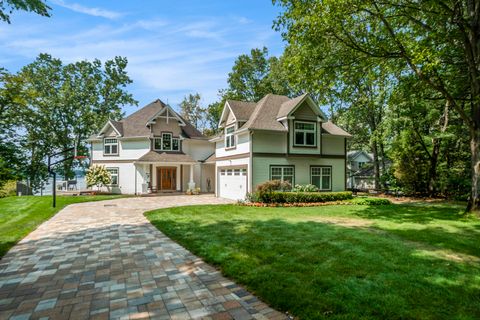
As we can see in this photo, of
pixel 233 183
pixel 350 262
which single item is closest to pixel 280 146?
pixel 233 183

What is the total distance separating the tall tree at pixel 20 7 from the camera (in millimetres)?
5879

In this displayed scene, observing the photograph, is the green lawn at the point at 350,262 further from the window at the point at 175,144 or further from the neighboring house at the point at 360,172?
the neighboring house at the point at 360,172

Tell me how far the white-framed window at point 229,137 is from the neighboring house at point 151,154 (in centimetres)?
523

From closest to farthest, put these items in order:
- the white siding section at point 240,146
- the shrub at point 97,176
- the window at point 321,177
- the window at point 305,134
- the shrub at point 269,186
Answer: the shrub at point 269,186 → the white siding section at point 240,146 → the window at point 305,134 → the window at point 321,177 → the shrub at point 97,176

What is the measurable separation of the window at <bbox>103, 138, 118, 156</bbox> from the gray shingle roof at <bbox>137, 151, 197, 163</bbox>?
146 inches

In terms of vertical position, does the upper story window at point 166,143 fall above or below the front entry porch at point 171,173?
above

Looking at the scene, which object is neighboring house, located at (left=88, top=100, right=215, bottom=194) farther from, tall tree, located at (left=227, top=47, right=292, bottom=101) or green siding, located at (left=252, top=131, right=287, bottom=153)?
tall tree, located at (left=227, top=47, right=292, bottom=101)

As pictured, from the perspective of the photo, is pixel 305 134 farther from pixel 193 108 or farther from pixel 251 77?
pixel 193 108

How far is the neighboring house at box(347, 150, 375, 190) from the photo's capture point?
30.9 metres

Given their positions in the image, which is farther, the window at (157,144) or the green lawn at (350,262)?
the window at (157,144)

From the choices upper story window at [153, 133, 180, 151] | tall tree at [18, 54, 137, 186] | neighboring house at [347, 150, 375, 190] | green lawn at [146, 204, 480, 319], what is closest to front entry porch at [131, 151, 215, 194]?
upper story window at [153, 133, 180, 151]

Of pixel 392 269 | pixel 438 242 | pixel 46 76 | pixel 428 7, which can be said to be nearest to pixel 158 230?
pixel 392 269

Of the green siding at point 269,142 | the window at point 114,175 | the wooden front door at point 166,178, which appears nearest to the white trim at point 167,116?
the wooden front door at point 166,178

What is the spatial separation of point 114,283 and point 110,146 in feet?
77.0
